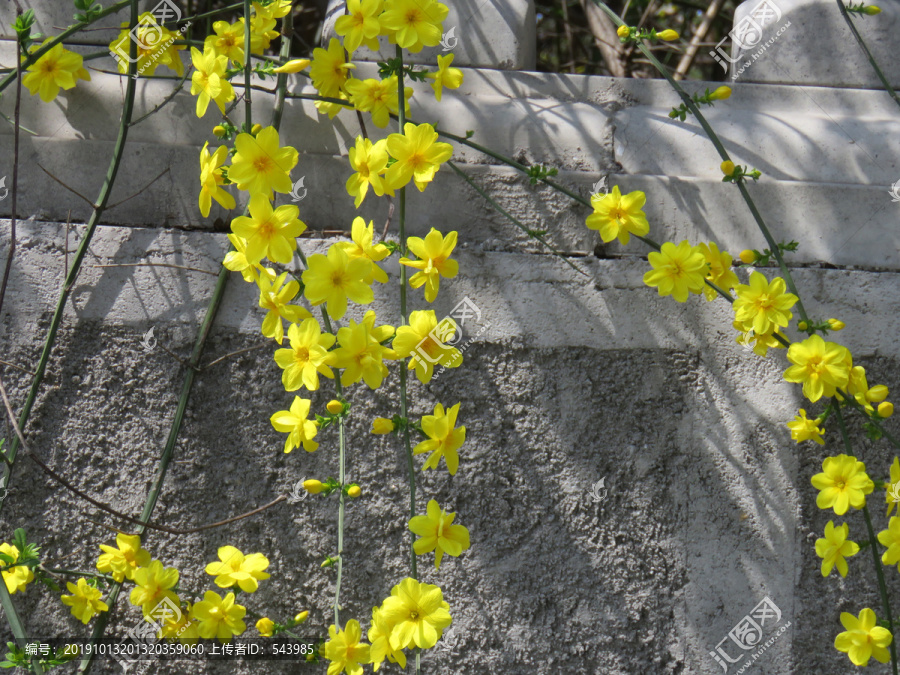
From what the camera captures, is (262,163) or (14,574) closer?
(262,163)

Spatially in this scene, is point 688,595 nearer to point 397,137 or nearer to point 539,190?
point 539,190

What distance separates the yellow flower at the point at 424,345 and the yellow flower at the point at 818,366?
664 millimetres

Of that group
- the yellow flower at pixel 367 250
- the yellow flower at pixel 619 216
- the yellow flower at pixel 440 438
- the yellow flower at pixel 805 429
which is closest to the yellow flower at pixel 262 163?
the yellow flower at pixel 367 250

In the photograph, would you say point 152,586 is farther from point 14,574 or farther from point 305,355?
point 305,355

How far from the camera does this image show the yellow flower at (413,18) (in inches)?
46.4

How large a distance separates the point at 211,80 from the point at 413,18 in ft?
1.38

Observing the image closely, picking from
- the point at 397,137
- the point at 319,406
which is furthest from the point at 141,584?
the point at 397,137

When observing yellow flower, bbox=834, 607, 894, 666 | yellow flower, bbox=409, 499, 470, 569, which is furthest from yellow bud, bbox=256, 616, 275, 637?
yellow flower, bbox=834, 607, 894, 666

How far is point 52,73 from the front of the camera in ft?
4.88

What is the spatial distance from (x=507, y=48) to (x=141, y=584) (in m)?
1.43

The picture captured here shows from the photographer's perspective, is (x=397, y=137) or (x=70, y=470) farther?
(x=70, y=470)

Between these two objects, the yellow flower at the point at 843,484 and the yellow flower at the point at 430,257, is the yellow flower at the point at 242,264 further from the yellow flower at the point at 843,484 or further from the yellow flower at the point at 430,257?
the yellow flower at the point at 843,484

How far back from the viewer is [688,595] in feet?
4.98

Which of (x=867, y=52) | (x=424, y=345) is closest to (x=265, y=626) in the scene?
(x=424, y=345)
